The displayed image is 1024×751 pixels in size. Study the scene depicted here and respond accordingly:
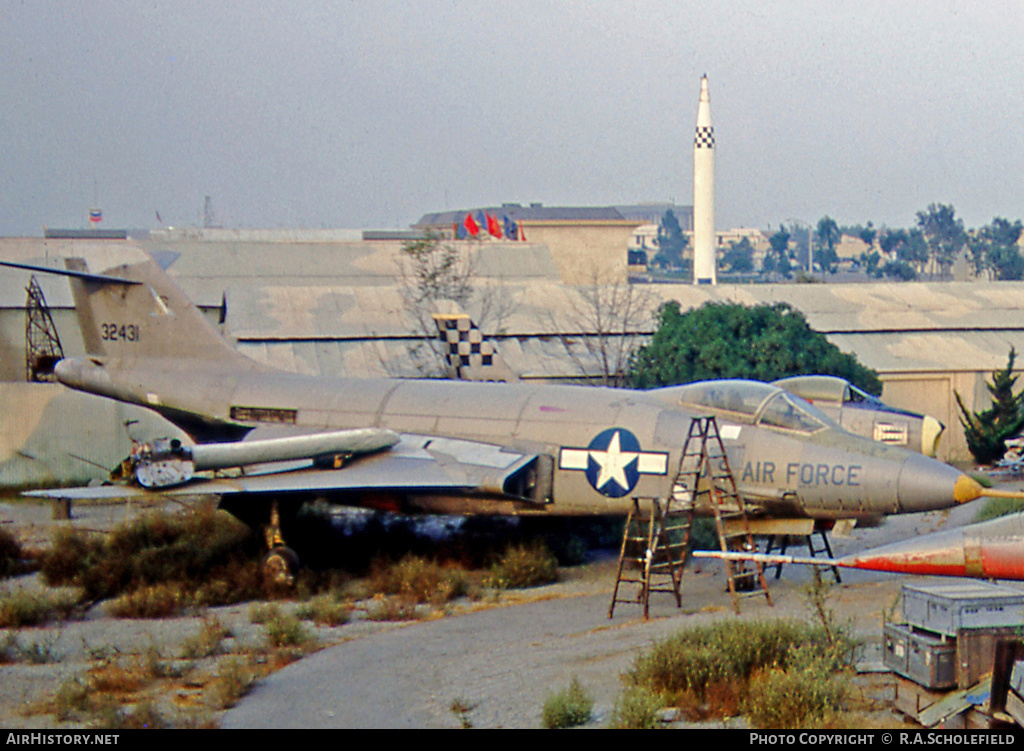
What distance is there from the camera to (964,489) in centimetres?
1477

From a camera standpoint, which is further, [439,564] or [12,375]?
[12,375]

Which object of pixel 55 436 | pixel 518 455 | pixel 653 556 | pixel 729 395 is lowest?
pixel 653 556

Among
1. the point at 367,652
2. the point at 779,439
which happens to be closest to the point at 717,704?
the point at 367,652

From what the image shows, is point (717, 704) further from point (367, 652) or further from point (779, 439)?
point (779, 439)

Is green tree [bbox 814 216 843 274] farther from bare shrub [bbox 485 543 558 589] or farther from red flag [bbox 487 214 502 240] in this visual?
bare shrub [bbox 485 543 558 589]

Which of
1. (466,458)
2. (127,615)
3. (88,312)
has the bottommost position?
(127,615)

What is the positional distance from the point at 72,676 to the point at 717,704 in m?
7.04

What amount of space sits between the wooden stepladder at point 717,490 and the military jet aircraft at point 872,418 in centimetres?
233

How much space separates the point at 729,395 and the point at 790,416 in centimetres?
105

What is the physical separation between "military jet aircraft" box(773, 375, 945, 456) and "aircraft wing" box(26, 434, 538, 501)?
4980 millimetres

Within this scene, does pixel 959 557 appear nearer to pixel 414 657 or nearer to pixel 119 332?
pixel 414 657

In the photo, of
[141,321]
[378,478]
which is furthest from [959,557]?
[141,321]

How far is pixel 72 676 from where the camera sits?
1209 cm

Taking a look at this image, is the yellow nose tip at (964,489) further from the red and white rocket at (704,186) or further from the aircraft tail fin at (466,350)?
the red and white rocket at (704,186)
